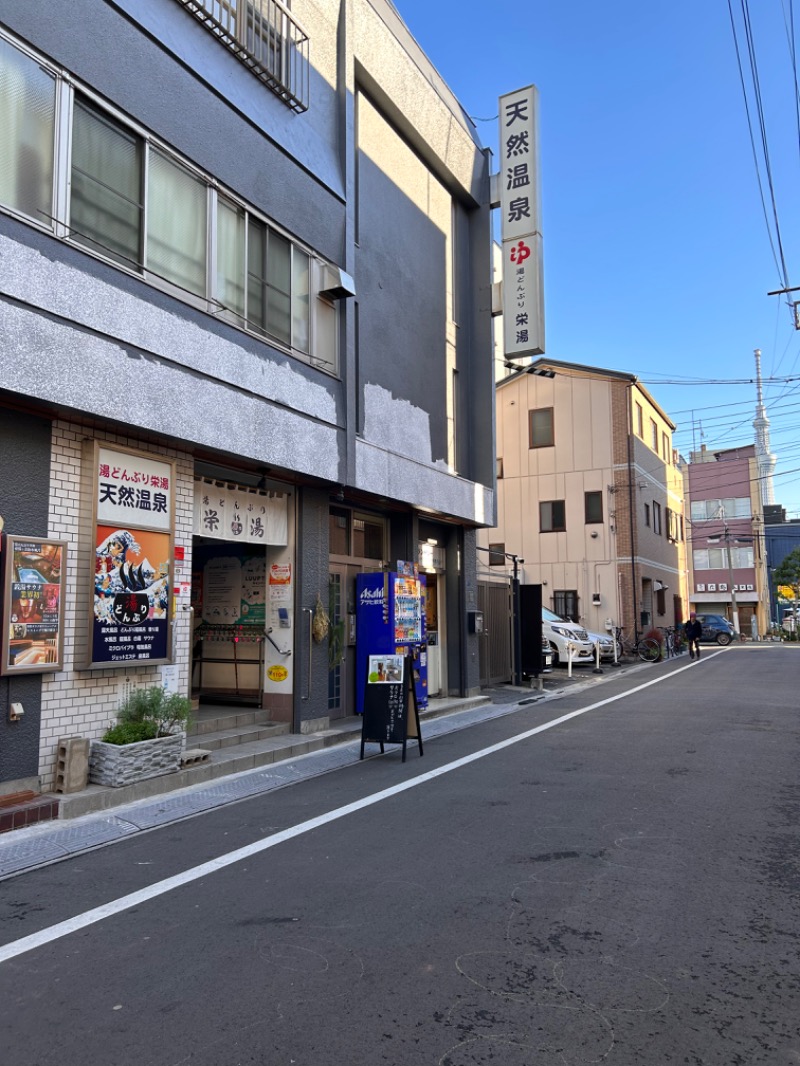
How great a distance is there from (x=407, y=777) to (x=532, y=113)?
13.2 m

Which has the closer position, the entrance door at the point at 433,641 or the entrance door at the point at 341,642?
the entrance door at the point at 341,642

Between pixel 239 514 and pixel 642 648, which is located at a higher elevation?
pixel 239 514

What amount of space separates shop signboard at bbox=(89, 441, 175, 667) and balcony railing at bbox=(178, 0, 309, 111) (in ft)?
17.1

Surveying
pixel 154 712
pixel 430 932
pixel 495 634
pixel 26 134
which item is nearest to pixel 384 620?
pixel 154 712

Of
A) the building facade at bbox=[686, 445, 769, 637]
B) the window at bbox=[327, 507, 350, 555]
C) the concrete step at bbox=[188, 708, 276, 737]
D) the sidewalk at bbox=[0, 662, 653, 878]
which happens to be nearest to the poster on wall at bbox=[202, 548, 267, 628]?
the concrete step at bbox=[188, 708, 276, 737]

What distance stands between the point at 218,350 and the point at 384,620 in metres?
4.94

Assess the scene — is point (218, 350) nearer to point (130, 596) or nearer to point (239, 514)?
point (239, 514)

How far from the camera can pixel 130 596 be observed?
8.24 m

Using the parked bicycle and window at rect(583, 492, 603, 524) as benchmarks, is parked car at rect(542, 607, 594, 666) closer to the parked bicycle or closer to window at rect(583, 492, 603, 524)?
the parked bicycle

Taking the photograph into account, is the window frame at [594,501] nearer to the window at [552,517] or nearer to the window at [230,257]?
the window at [552,517]

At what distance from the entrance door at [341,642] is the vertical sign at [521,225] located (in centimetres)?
599

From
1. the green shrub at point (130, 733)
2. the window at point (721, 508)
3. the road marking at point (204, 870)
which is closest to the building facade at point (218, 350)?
the green shrub at point (130, 733)

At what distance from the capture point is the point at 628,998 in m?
3.57

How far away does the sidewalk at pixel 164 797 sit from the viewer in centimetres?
615
